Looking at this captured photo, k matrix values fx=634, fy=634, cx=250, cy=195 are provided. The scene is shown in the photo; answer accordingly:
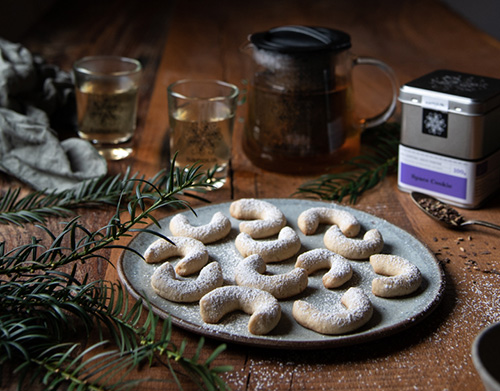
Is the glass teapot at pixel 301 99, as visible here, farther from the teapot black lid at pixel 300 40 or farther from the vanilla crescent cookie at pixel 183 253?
the vanilla crescent cookie at pixel 183 253

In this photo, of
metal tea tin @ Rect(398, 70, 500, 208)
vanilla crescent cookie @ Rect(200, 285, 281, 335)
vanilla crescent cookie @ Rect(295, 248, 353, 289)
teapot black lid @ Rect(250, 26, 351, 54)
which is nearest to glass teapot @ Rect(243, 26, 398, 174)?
teapot black lid @ Rect(250, 26, 351, 54)

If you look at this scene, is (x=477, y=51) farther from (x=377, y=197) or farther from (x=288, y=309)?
(x=288, y=309)

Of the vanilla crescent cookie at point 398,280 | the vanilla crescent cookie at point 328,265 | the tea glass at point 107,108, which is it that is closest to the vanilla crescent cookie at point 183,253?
the vanilla crescent cookie at point 328,265

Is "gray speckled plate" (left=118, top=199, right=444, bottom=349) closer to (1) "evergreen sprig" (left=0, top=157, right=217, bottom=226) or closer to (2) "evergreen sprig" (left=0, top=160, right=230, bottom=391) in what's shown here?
(2) "evergreen sprig" (left=0, top=160, right=230, bottom=391)

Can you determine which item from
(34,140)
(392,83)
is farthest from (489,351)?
(34,140)

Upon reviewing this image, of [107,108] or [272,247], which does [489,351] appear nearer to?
[272,247]

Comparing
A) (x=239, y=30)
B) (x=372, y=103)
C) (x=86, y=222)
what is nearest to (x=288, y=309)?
(x=86, y=222)
